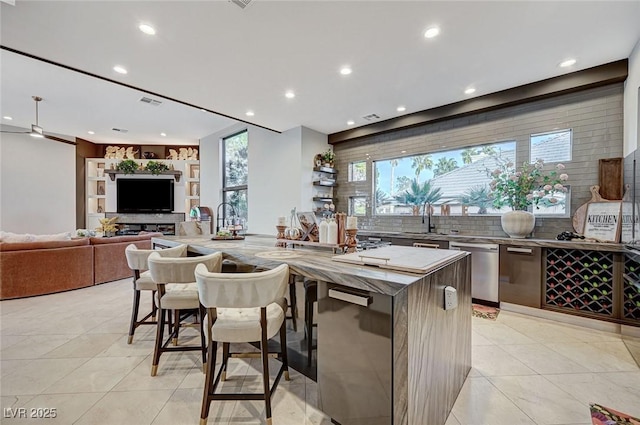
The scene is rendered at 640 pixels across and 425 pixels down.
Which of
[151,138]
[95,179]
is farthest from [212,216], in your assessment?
[95,179]

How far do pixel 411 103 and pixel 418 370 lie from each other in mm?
3785

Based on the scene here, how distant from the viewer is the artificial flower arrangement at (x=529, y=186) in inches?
127

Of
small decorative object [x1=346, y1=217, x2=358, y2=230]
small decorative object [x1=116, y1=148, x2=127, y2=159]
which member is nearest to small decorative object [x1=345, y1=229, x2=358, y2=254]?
small decorative object [x1=346, y1=217, x2=358, y2=230]

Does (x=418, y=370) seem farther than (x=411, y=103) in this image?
No

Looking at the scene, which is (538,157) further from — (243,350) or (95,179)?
(95,179)

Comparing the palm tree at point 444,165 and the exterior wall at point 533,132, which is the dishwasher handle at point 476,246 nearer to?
the exterior wall at point 533,132

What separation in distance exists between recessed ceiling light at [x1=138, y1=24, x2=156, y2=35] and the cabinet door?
446cm

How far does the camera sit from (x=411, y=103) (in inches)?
157

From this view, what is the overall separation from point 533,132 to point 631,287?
207 centimetres

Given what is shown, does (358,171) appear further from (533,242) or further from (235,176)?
(235,176)

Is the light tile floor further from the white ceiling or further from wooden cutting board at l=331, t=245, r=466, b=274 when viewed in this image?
the white ceiling

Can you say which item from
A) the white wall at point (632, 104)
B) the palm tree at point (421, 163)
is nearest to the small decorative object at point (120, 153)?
the palm tree at point (421, 163)


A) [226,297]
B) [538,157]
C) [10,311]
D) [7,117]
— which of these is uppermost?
[7,117]

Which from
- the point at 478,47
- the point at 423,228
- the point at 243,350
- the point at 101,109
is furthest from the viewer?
the point at 101,109
